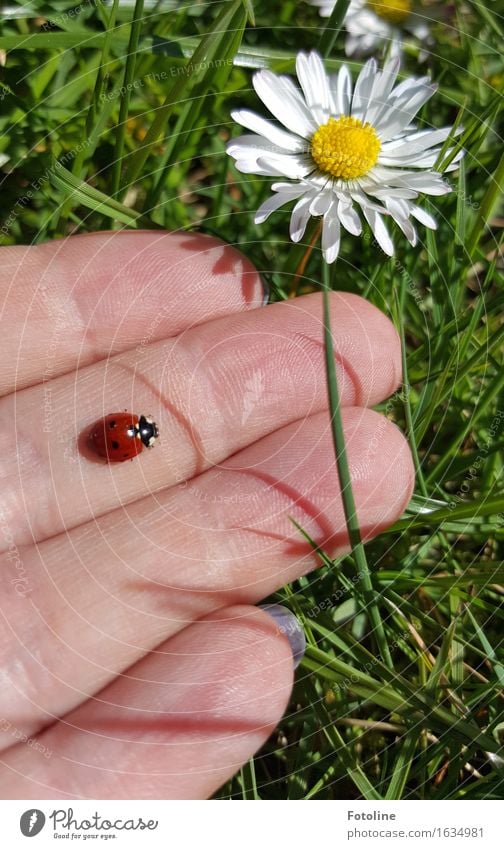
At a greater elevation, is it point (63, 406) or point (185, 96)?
point (185, 96)

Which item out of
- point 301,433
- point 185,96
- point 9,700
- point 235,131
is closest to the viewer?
point 9,700

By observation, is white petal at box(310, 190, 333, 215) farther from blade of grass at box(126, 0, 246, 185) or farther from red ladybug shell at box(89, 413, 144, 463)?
red ladybug shell at box(89, 413, 144, 463)

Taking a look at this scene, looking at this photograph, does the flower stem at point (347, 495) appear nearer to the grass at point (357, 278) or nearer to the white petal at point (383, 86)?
the grass at point (357, 278)

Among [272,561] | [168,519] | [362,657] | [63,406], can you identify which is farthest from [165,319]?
[362,657]

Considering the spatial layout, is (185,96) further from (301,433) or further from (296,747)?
(296,747)

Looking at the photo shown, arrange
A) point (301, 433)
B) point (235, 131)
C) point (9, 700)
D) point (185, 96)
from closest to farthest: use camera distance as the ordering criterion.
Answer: point (9, 700) → point (301, 433) → point (185, 96) → point (235, 131)
